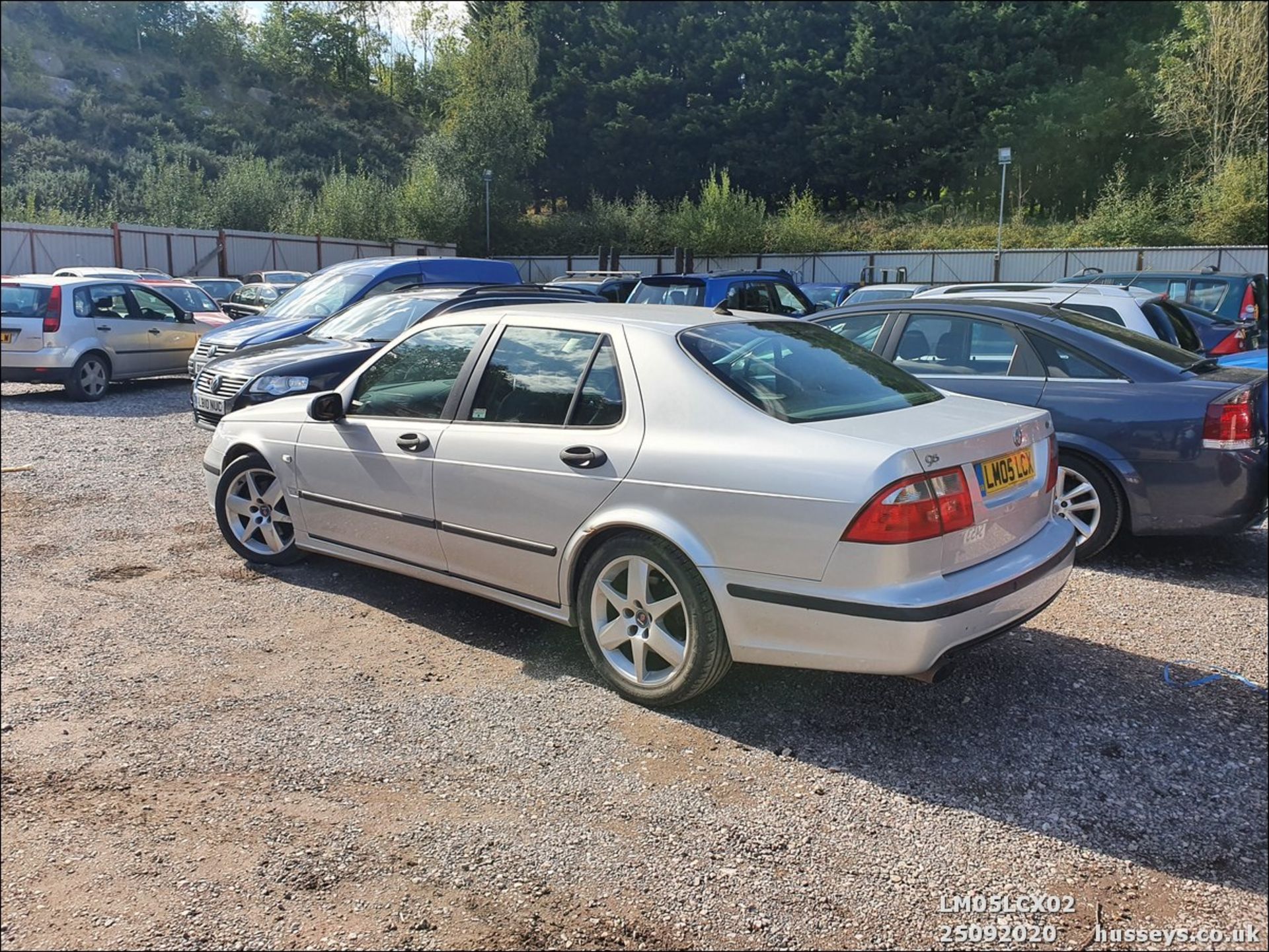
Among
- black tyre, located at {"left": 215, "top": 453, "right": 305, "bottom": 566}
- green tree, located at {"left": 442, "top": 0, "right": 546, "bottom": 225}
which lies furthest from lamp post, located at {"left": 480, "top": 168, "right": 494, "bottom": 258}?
black tyre, located at {"left": 215, "top": 453, "right": 305, "bottom": 566}

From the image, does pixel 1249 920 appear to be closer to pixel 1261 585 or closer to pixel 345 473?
pixel 1261 585

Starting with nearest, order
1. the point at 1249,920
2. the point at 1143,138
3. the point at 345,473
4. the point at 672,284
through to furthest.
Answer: the point at 1249,920 → the point at 345,473 → the point at 672,284 → the point at 1143,138

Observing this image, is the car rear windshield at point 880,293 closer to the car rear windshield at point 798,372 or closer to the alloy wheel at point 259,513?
the car rear windshield at point 798,372

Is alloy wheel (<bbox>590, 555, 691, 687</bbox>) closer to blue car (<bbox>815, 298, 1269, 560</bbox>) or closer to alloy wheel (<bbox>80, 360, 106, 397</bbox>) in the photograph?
blue car (<bbox>815, 298, 1269, 560</bbox>)

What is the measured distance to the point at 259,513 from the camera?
5.75 metres

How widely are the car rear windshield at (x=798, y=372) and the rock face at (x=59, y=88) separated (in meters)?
72.4

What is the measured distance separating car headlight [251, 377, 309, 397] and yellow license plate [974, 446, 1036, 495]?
6.57m

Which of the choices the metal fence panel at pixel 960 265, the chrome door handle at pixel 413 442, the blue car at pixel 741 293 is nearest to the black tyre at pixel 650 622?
the chrome door handle at pixel 413 442

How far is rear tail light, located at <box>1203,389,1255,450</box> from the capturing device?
Result: 5.36m

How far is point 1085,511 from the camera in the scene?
230 inches

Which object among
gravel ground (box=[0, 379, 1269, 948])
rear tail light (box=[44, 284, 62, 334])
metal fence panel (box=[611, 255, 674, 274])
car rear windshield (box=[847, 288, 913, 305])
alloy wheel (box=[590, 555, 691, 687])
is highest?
metal fence panel (box=[611, 255, 674, 274])

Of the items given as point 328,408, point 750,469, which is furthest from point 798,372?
point 328,408

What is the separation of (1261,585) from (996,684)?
246 centimetres

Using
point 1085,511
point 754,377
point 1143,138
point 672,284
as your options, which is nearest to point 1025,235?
point 1143,138
